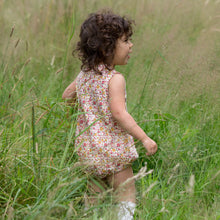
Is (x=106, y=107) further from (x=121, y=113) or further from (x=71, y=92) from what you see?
(x=71, y=92)

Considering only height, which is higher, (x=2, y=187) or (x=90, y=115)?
(x=90, y=115)

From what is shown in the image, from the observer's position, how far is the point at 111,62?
78.5 inches

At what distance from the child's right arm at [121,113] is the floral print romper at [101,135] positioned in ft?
0.13

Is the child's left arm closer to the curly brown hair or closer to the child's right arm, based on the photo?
the curly brown hair

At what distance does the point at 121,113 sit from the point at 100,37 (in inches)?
16.3

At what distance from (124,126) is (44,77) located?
4.84 feet

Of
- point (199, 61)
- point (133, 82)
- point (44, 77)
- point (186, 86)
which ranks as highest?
point (199, 61)

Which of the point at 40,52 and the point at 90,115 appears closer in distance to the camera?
the point at 90,115

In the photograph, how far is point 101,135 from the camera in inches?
74.7

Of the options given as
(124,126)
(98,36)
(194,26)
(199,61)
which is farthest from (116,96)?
(194,26)

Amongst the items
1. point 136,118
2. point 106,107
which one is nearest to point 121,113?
point 106,107

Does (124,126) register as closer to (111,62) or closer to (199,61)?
(111,62)

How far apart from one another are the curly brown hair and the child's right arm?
132mm

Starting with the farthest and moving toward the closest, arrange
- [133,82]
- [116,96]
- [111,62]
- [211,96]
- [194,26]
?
1. [194,26]
2. [133,82]
3. [211,96]
4. [111,62]
5. [116,96]
